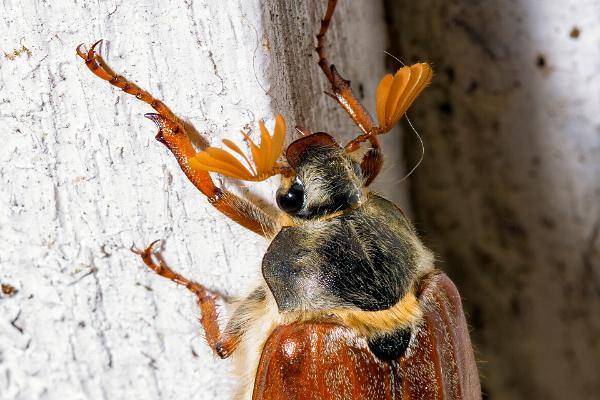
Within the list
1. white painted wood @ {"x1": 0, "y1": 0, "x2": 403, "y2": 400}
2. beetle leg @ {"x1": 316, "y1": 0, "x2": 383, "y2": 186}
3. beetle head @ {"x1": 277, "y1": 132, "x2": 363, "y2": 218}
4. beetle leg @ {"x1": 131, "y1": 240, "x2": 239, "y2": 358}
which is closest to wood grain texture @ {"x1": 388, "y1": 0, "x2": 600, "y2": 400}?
white painted wood @ {"x1": 0, "y1": 0, "x2": 403, "y2": 400}

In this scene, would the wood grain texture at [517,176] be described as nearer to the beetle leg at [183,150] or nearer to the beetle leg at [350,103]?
the beetle leg at [350,103]

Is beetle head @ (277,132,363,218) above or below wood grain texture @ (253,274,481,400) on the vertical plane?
above

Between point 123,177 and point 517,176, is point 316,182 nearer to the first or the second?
point 123,177

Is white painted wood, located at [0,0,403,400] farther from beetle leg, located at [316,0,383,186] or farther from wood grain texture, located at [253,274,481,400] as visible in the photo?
wood grain texture, located at [253,274,481,400]

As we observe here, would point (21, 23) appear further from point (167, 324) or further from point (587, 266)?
point (587, 266)

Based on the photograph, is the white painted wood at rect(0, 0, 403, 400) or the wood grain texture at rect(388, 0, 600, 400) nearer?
the white painted wood at rect(0, 0, 403, 400)

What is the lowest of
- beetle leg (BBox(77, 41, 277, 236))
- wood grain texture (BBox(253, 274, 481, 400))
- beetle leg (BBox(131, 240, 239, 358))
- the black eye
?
wood grain texture (BBox(253, 274, 481, 400))

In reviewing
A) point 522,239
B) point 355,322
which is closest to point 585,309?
point 522,239
